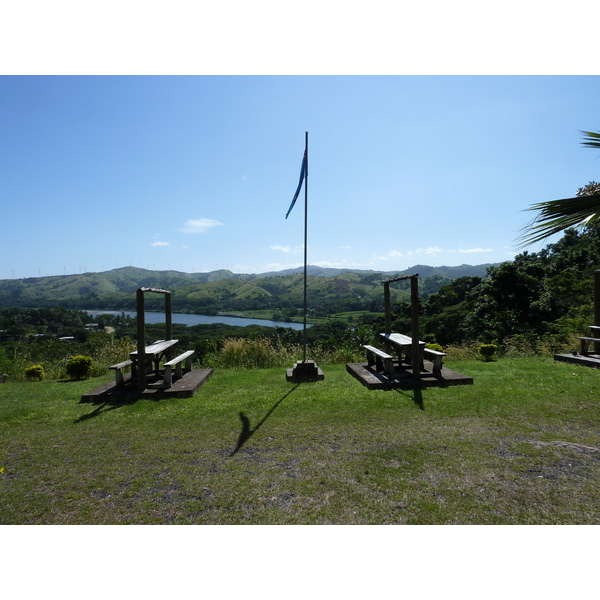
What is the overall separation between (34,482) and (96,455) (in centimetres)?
65

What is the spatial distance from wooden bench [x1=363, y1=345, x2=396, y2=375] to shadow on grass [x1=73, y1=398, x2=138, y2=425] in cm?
462

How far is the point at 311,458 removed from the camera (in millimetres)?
3539

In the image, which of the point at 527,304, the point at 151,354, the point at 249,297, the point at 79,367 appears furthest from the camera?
the point at 249,297

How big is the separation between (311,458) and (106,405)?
3.99m

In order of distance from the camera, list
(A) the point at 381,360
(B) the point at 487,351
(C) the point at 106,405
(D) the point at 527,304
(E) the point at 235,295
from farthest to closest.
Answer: (E) the point at 235,295, (D) the point at 527,304, (B) the point at 487,351, (A) the point at 381,360, (C) the point at 106,405

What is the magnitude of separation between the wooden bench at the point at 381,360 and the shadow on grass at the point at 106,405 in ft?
15.1

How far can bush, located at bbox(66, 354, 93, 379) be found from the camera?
319 inches

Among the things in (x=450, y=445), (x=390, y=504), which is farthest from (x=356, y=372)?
(x=390, y=504)

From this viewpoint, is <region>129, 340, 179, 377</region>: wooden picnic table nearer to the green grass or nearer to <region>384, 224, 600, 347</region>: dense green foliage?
the green grass

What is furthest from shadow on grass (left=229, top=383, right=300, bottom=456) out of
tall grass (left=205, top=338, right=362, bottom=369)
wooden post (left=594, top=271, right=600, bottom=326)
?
wooden post (left=594, top=271, right=600, bottom=326)

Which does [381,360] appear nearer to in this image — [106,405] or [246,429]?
[246,429]

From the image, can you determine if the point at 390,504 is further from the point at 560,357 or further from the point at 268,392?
the point at 560,357

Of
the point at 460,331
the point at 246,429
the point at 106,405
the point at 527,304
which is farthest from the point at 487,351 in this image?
the point at 460,331

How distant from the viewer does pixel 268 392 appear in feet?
20.8
